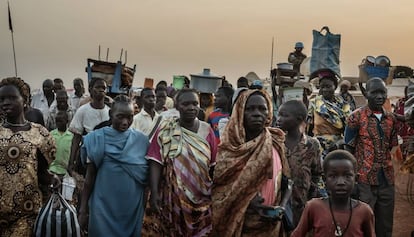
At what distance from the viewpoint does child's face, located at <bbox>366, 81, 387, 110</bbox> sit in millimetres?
5941

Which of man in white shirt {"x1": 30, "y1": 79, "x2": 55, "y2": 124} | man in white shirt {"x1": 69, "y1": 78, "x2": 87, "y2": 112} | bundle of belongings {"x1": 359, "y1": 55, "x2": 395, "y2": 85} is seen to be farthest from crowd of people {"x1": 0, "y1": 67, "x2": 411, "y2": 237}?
man in white shirt {"x1": 30, "y1": 79, "x2": 55, "y2": 124}

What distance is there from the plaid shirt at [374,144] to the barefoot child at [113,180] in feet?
8.25

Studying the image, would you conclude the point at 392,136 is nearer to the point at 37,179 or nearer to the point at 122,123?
the point at 122,123

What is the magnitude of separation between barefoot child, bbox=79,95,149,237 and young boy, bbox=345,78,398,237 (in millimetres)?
2519

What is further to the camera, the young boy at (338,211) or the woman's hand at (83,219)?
the woman's hand at (83,219)

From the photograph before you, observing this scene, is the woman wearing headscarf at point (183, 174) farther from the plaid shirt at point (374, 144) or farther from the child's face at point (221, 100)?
the child's face at point (221, 100)

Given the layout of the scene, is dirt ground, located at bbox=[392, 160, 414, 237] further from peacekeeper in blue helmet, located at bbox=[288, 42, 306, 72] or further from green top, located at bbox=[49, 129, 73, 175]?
peacekeeper in blue helmet, located at bbox=[288, 42, 306, 72]

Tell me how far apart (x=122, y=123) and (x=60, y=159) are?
3.02 meters

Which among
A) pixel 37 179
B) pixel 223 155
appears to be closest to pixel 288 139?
pixel 223 155

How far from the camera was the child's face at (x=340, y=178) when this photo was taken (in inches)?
148

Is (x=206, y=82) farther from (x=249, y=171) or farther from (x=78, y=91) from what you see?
(x=249, y=171)

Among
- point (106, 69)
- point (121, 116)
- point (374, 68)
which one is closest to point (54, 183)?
point (121, 116)

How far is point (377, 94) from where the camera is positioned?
5.95 metres

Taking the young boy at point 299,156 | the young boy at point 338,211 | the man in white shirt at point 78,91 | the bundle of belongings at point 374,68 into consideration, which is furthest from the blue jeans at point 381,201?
the man in white shirt at point 78,91
